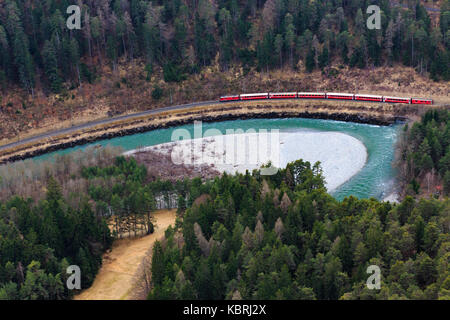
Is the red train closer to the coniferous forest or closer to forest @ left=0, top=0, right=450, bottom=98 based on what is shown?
forest @ left=0, top=0, right=450, bottom=98

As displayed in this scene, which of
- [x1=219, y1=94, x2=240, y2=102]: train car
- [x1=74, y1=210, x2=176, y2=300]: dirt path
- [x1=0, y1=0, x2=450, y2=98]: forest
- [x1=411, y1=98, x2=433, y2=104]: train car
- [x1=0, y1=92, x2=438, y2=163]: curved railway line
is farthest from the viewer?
[x1=219, y1=94, x2=240, y2=102]: train car

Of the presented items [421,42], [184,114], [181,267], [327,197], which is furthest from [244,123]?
[181,267]

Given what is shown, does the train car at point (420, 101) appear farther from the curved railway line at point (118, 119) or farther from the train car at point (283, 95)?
the train car at point (283, 95)

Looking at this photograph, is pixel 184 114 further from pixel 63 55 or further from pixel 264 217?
pixel 264 217

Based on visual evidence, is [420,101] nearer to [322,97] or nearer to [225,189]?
[322,97]

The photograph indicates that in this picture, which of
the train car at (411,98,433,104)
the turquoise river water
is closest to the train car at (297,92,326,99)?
the turquoise river water

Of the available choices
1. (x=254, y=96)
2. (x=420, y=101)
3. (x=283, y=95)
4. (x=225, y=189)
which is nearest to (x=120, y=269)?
(x=225, y=189)
